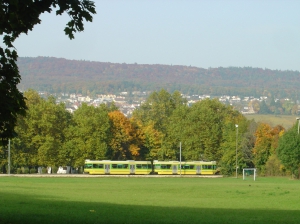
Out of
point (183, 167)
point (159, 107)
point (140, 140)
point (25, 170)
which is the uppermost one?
point (159, 107)

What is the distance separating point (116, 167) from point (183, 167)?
11.8 m

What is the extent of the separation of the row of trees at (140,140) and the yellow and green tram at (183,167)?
8.95 ft

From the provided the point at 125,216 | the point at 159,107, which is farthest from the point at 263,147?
the point at 125,216

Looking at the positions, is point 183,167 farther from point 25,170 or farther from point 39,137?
point 25,170

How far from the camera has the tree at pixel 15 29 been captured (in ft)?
57.8

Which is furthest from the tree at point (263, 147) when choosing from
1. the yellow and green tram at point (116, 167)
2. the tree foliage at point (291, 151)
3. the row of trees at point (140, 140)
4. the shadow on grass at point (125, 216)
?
the shadow on grass at point (125, 216)

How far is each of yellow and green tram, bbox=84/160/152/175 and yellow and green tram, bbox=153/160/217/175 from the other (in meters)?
1.68

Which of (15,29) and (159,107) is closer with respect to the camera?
(15,29)

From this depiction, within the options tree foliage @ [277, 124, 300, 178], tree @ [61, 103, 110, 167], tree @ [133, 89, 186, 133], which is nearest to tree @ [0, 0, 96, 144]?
tree foliage @ [277, 124, 300, 178]

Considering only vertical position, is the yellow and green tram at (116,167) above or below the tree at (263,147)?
below

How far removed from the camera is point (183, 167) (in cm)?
10781

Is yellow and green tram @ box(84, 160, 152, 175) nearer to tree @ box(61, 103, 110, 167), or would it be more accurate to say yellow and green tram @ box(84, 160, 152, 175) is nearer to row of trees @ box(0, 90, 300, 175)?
tree @ box(61, 103, 110, 167)

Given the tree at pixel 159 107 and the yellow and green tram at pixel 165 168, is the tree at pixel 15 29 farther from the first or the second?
the tree at pixel 159 107

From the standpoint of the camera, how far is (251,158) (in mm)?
109000
